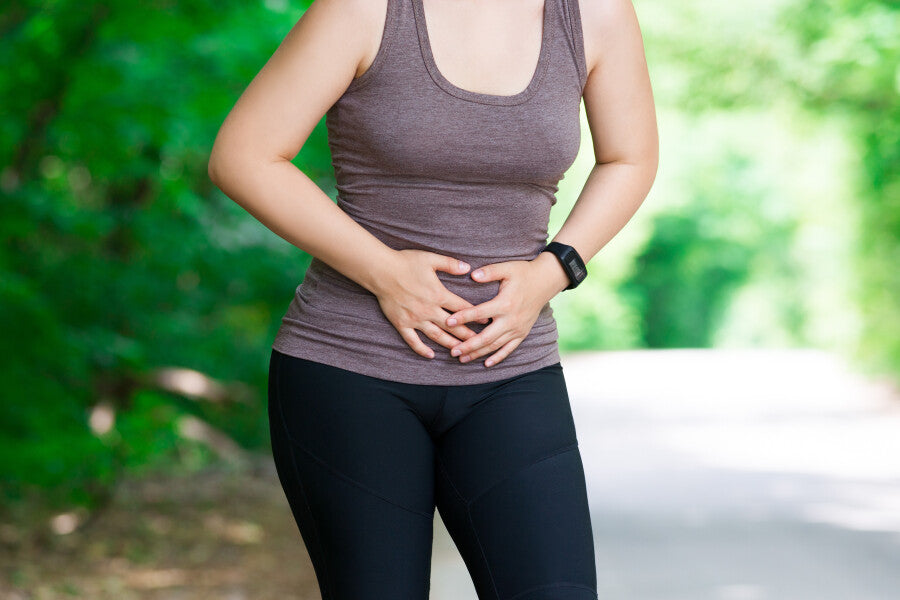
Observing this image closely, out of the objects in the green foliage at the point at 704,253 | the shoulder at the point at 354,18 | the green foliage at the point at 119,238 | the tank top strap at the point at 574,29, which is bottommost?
the shoulder at the point at 354,18

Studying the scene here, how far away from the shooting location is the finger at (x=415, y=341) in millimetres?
1890

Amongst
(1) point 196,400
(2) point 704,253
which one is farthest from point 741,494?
(2) point 704,253

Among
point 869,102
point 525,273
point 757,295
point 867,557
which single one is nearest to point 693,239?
point 757,295

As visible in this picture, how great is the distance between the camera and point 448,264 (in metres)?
1.89

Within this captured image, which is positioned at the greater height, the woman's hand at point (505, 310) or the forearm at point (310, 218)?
the forearm at point (310, 218)

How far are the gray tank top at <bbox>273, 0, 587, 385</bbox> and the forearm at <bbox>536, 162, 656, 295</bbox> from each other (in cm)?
11

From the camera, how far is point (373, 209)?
1918mm

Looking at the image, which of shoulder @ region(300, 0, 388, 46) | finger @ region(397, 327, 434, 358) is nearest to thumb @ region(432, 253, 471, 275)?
finger @ region(397, 327, 434, 358)

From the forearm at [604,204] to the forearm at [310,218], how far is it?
1.16ft

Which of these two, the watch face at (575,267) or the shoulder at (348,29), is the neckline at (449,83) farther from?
the watch face at (575,267)

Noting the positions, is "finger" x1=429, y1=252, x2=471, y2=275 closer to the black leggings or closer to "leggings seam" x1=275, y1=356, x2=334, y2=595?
the black leggings

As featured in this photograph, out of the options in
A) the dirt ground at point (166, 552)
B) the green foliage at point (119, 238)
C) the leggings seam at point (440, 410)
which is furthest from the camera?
the dirt ground at point (166, 552)

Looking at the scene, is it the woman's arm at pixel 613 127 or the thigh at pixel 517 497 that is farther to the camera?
the woman's arm at pixel 613 127

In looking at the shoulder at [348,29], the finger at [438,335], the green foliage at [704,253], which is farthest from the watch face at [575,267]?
the green foliage at [704,253]
